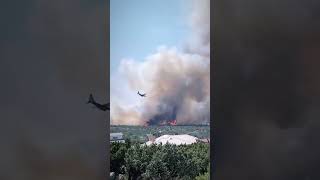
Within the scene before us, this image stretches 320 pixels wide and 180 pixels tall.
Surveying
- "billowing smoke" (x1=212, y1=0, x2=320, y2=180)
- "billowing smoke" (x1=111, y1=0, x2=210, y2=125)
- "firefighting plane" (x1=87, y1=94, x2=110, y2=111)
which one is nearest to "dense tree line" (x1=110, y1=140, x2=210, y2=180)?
"billowing smoke" (x1=111, y1=0, x2=210, y2=125)

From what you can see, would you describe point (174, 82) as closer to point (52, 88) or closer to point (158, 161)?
point (158, 161)

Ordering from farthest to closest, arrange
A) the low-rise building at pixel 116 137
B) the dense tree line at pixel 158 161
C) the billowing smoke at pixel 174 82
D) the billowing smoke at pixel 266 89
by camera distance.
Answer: the dense tree line at pixel 158 161, the low-rise building at pixel 116 137, the billowing smoke at pixel 174 82, the billowing smoke at pixel 266 89

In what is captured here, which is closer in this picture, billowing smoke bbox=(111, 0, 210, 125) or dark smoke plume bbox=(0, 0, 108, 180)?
dark smoke plume bbox=(0, 0, 108, 180)

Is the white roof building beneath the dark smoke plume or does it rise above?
beneath

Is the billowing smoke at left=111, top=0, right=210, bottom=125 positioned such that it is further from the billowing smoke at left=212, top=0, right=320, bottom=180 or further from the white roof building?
the billowing smoke at left=212, top=0, right=320, bottom=180

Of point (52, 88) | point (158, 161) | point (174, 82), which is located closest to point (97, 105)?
point (52, 88)

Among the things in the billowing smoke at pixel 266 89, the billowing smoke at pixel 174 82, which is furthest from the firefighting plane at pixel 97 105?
the billowing smoke at pixel 174 82

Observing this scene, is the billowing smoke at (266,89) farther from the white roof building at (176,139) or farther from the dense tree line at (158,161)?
the dense tree line at (158,161)
